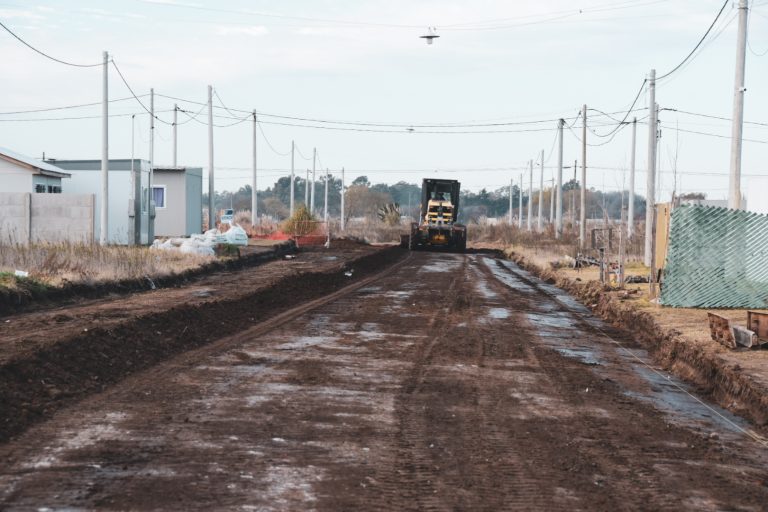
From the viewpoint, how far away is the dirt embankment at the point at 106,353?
31.2ft

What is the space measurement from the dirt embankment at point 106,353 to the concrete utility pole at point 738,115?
9.86 metres

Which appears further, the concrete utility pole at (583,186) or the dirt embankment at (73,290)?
the concrete utility pole at (583,186)

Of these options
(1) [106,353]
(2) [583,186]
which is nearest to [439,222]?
(2) [583,186]

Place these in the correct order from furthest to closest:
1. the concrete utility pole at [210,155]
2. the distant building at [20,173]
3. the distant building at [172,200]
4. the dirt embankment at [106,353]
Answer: the distant building at [172,200], the concrete utility pole at [210,155], the distant building at [20,173], the dirt embankment at [106,353]

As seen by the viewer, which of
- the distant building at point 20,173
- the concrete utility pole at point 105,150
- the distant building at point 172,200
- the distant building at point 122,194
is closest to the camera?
the concrete utility pole at point 105,150

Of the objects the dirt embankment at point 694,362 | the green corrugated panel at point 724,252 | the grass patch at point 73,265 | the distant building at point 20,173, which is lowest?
the dirt embankment at point 694,362

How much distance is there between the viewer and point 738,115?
20547mm

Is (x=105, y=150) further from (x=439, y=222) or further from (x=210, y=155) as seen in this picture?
(x=439, y=222)

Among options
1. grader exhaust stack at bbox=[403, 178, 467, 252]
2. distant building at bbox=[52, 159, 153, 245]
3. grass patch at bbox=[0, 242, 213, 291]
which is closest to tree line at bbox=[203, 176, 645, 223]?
grader exhaust stack at bbox=[403, 178, 467, 252]

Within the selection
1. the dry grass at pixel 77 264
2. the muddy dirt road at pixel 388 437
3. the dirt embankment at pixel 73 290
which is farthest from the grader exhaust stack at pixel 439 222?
the muddy dirt road at pixel 388 437

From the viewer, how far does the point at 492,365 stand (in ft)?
43.2

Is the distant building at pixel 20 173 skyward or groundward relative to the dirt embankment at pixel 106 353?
skyward

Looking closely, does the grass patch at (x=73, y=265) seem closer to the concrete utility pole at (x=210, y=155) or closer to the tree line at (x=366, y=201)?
the concrete utility pole at (x=210, y=155)

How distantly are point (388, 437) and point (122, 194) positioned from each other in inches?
1453
